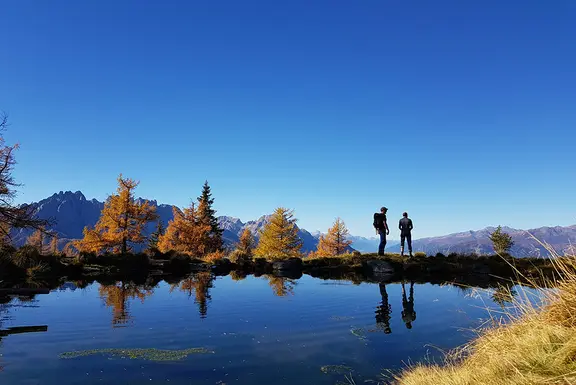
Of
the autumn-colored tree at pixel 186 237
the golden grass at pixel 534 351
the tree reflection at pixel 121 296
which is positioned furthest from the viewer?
the autumn-colored tree at pixel 186 237

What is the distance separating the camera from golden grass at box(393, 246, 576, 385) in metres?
4.00

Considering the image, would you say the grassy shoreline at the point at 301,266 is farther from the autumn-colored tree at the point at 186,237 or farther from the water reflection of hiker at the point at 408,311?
the autumn-colored tree at the point at 186,237

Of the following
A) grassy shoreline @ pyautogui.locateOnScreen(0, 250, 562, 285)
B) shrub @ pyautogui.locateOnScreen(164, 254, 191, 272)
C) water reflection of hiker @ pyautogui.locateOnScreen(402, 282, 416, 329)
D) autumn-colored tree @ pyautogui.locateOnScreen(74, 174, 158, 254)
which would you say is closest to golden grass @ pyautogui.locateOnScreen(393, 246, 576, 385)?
water reflection of hiker @ pyautogui.locateOnScreen(402, 282, 416, 329)

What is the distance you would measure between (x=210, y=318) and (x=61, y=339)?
482 cm

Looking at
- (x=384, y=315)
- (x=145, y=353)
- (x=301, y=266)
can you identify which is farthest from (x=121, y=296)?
(x=301, y=266)

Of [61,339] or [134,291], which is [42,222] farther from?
[61,339]

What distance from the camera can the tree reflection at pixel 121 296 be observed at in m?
13.4

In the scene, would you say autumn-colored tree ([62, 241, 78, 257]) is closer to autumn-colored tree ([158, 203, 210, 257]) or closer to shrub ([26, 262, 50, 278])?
shrub ([26, 262, 50, 278])

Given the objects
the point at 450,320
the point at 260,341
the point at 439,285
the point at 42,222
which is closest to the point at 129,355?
the point at 260,341

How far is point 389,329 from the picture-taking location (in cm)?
1172

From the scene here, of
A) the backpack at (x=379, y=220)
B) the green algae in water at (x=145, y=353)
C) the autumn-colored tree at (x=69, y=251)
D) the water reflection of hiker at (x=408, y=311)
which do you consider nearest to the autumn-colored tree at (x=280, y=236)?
the autumn-colored tree at (x=69, y=251)

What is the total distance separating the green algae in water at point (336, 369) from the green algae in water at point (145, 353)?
121 inches

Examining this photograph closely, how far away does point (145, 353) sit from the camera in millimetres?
9109

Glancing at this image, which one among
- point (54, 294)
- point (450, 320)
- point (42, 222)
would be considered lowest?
point (450, 320)
